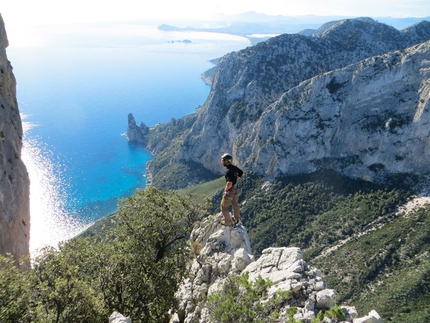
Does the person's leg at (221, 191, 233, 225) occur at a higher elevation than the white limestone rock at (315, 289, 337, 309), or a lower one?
higher

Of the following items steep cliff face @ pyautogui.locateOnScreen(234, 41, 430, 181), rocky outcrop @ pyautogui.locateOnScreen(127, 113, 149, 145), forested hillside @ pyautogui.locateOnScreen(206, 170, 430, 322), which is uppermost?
steep cliff face @ pyautogui.locateOnScreen(234, 41, 430, 181)

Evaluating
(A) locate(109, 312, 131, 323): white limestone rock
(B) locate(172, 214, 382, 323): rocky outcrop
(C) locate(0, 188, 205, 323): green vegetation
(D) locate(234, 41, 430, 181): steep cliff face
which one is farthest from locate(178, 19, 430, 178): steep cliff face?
(A) locate(109, 312, 131, 323): white limestone rock

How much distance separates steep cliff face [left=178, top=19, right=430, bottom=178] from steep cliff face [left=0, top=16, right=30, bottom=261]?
82413 millimetres

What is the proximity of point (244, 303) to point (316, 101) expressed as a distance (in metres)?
93.6

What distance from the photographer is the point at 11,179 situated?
89.6ft

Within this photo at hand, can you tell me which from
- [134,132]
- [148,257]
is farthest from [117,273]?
[134,132]

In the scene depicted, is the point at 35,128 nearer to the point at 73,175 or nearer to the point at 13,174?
the point at 73,175

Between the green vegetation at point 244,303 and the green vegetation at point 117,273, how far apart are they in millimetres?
5809

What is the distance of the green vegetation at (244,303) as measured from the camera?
11295 millimetres

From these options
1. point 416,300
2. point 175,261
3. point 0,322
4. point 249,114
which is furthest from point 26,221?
point 249,114

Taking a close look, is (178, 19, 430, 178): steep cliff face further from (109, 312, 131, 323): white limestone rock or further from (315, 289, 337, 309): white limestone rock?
(109, 312, 131, 323): white limestone rock

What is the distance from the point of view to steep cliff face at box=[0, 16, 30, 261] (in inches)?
1000

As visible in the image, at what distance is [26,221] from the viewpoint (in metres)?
30.7

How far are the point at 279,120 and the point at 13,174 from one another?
8537cm
